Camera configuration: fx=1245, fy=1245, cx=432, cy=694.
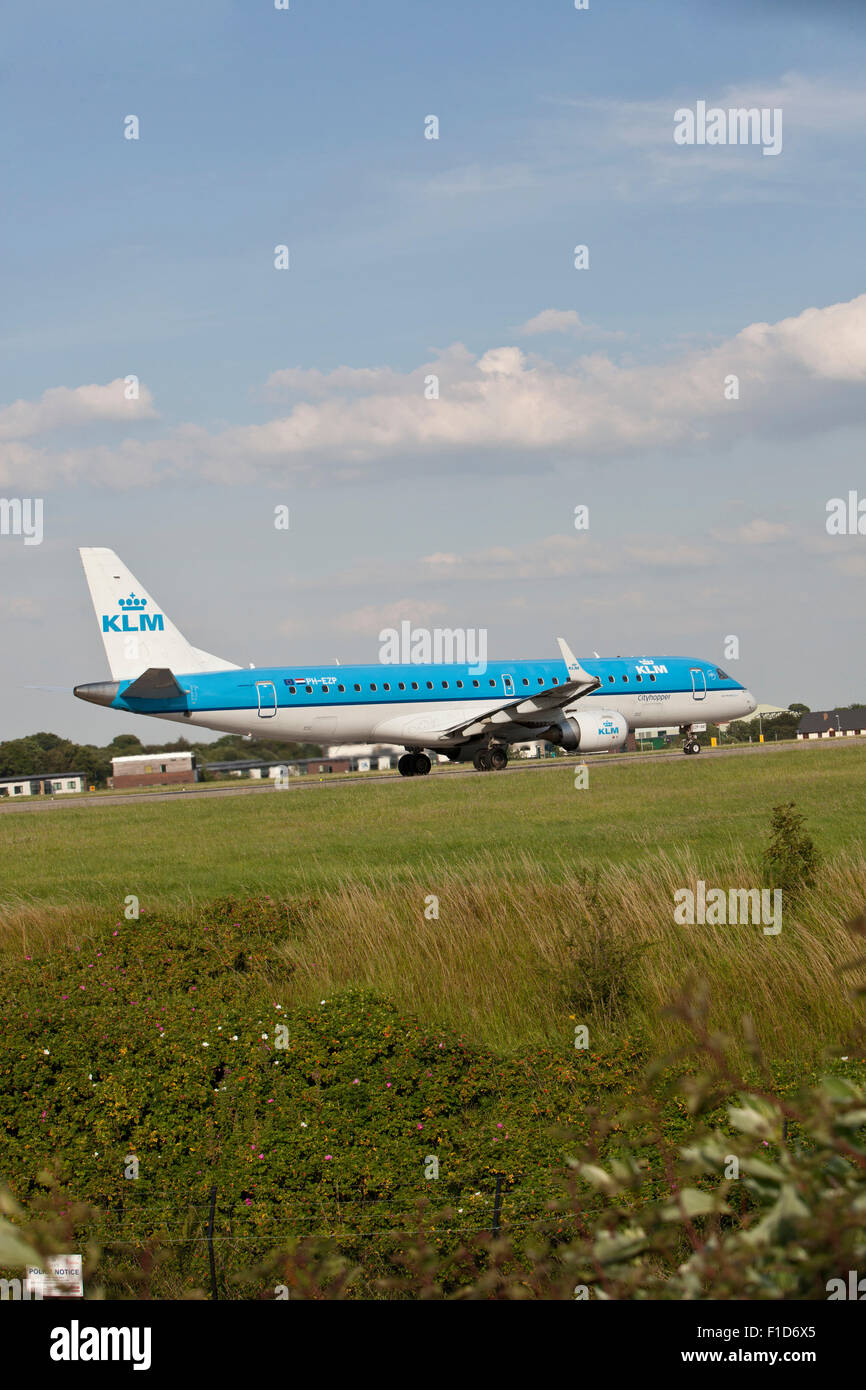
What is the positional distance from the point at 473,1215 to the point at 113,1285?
2.42m

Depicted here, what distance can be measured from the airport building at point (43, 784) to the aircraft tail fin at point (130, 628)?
67.2 metres

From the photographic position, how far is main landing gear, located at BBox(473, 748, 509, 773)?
49.8m

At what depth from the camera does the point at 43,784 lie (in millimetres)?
114938

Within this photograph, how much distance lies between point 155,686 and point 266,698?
420 cm

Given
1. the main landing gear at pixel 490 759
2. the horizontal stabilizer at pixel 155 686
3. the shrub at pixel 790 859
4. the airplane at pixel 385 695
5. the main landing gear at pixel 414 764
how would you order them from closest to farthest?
the shrub at pixel 790 859
the horizontal stabilizer at pixel 155 686
the airplane at pixel 385 695
the main landing gear at pixel 490 759
the main landing gear at pixel 414 764

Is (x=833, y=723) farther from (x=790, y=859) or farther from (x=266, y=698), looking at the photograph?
(x=790, y=859)

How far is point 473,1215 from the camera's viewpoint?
8.16m

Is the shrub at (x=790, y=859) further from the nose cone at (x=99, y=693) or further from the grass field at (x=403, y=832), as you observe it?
the nose cone at (x=99, y=693)

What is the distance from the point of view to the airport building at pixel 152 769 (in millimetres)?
103950
